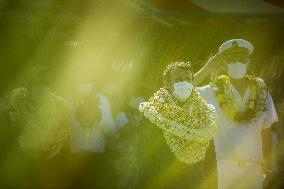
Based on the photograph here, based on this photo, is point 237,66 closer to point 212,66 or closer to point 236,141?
point 212,66

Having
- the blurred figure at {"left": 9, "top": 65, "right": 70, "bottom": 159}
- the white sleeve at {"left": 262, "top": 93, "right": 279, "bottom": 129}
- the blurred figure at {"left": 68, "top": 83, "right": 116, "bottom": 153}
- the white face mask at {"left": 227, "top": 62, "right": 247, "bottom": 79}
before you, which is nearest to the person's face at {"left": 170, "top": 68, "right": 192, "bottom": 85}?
the white face mask at {"left": 227, "top": 62, "right": 247, "bottom": 79}

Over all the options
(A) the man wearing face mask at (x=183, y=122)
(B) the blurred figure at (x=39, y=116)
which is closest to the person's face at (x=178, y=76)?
(A) the man wearing face mask at (x=183, y=122)

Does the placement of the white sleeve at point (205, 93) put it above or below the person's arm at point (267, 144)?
above

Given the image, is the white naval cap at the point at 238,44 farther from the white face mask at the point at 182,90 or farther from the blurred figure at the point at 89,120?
→ the blurred figure at the point at 89,120

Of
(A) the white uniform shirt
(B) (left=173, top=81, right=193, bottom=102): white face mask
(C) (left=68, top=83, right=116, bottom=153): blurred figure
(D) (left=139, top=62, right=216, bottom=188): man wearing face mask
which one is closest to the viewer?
(D) (left=139, top=62, right=216, bottom=188): man wearing face mask

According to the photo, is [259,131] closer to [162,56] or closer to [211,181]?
[211,181]

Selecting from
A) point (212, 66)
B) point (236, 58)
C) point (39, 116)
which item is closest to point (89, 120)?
point (39, 116)

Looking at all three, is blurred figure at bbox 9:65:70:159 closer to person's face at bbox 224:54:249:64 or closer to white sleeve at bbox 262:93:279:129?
person's face at bbox 224:54:249:64

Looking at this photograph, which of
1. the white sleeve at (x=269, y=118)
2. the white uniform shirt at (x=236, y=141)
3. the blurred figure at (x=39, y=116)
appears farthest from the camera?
the blurred figure at (x=39, y=116)
